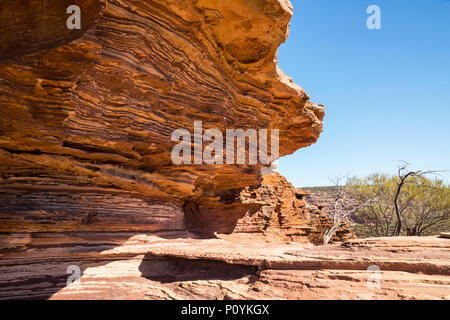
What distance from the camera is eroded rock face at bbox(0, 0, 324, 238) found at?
468 centimetres

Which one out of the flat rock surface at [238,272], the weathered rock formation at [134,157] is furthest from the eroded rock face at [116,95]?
the flat rock surface at [238,272]

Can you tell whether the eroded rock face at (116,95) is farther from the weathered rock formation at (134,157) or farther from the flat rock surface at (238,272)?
the flat rock surface at (238,272)

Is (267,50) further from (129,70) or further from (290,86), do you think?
A: (129,70)

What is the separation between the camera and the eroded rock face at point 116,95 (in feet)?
15.4

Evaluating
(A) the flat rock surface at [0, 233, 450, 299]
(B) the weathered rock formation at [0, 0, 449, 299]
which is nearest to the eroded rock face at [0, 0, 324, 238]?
(B) the weathered rock formation at [0, 0, 449, 299]

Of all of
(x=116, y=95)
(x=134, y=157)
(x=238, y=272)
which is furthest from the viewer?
(x=134, y=157)

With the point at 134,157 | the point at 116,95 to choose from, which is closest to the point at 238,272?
the point at 134,157

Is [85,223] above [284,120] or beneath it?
beneath

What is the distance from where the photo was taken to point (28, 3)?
4828 mm

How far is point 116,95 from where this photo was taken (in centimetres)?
564

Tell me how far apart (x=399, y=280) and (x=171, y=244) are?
4.99 meters

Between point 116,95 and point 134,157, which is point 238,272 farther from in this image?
point 116,95
